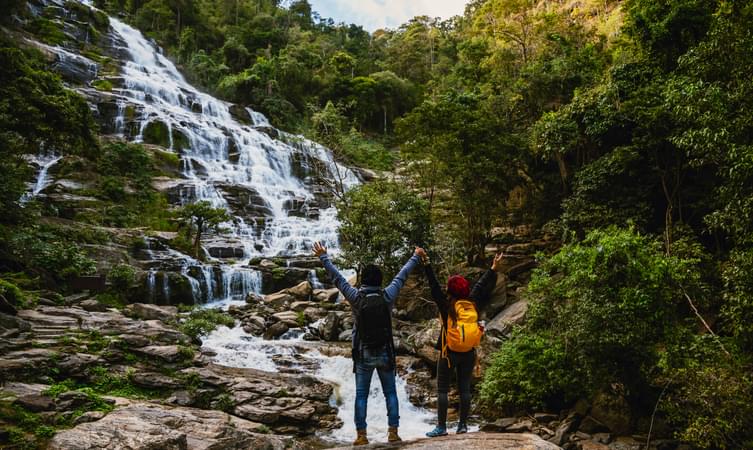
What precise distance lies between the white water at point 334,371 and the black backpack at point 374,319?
Result: 4169 mm

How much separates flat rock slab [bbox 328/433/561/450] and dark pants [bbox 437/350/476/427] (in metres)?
→ 0.52

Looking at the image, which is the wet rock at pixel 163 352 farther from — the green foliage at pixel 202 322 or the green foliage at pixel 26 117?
the green foliage at pixel 26 117

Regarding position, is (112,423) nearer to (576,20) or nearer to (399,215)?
(399,215)

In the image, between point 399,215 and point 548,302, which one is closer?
point 548,302

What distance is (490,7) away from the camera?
31.2 meters

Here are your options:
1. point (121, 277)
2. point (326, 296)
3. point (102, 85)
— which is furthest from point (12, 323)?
point (102, 85)

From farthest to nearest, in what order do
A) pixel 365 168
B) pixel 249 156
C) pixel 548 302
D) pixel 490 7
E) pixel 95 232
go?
pixel 365 168
pixel 490 7
pixel 249 156
pixel 95 232
pixel 548 302

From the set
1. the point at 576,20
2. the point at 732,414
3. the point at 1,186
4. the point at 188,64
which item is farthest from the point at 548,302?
the point at 188,64

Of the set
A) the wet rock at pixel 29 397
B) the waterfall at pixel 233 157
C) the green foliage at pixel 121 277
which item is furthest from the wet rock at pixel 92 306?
the waterfall at pixel 233 157

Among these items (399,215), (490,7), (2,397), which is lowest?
(2,397)

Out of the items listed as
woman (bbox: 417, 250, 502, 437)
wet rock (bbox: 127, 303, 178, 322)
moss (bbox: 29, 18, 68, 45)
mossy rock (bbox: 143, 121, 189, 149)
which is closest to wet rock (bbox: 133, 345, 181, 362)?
wet rock (bbox: 127, 303, 178, 322)

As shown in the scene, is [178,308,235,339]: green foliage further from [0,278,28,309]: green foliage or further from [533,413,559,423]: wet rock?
[533,413,559,423]: wet rock

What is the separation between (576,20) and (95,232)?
26832 millimetres

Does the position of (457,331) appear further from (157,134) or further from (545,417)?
(157,134)
